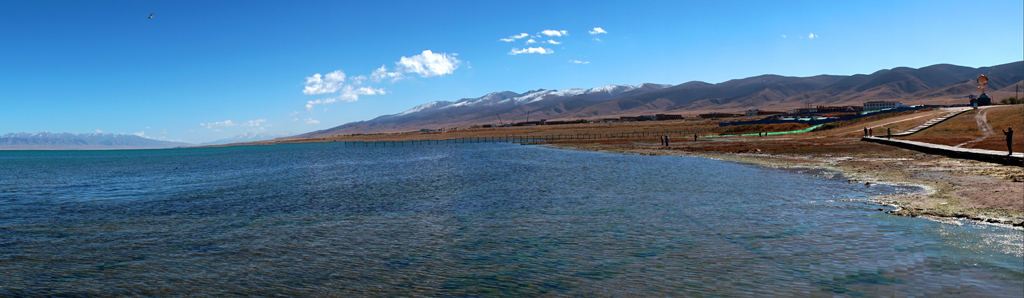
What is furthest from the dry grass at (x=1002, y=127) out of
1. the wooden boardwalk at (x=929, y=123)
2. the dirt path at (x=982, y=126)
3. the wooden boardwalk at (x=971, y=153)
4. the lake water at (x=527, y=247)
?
the lake water at (x=527, y=247)

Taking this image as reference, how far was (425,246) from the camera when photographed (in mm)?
14820

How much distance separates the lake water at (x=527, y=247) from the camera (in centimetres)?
1061

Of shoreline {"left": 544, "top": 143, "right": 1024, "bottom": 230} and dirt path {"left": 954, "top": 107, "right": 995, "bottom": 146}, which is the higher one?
dirt path {"left": 954, "top": 107, "right": 995, "bottom": 146}

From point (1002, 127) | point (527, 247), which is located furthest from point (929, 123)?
point (527, 247)

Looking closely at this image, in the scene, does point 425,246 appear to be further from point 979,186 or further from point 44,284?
point 979,186

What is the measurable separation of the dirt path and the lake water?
24.5 metres

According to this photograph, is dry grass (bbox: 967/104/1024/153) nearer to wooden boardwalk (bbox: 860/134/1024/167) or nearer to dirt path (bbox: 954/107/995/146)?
dirt path (bbox: 954/107/995/146)

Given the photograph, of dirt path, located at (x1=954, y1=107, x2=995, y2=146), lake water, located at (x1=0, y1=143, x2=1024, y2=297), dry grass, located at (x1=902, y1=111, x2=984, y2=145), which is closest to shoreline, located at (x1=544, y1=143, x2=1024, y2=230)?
lake water, located at (x1=0, y1=143, x2=1024, y2=297)

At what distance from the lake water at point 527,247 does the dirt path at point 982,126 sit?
24.5 meters

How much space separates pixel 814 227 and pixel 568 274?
8077 millimetres

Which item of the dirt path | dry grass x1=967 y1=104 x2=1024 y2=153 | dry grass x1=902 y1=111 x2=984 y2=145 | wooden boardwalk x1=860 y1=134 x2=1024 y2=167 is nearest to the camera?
wooden boardwalk x1=860 y1=134 x2=1024 y2=167

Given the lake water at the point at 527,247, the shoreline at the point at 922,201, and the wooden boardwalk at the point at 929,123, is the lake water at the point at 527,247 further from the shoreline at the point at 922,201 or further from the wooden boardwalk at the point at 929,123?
the wooden boardwalk at the point at 929,123

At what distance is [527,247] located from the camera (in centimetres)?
1420

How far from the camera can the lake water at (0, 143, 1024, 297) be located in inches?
418
